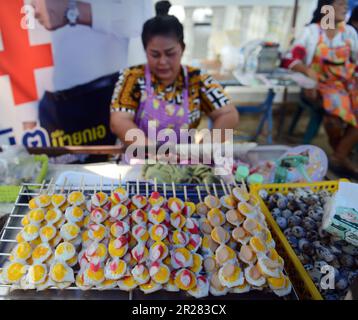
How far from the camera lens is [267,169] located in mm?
1940

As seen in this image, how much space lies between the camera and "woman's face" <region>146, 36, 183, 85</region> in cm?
228

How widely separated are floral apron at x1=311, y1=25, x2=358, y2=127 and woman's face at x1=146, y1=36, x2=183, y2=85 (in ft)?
4.12

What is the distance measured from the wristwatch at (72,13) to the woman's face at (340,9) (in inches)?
72.7

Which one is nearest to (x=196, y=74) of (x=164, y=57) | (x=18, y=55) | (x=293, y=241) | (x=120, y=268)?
(x=164, y=57)

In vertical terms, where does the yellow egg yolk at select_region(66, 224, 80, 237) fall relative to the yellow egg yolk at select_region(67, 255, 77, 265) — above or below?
above

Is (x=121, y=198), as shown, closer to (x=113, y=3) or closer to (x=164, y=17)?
(x=164, y=17)

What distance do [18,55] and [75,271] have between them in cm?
184

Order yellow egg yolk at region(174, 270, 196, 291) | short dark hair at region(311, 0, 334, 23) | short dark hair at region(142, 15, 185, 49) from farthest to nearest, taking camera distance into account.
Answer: short dark hair at region(311, 0, 334, 23), short dark hair at region(142, 15, 185, 49), yellow egg yolk at region(174, 270, 196, 291)

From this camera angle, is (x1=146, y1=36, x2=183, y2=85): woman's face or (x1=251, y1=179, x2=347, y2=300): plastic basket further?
(x1=146, y1=36, x2=183, y2=85): woman's face

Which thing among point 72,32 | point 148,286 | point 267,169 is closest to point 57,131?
point 72,32

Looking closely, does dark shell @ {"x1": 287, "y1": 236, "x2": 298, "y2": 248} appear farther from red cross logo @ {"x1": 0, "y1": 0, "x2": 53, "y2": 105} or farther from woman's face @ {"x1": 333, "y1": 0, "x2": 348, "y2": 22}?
red cross logo @ {"x1": 0, "y1": 0, "x2": 53, "y2": 105}

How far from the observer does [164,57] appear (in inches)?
90.6

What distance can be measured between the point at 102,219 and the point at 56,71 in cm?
168

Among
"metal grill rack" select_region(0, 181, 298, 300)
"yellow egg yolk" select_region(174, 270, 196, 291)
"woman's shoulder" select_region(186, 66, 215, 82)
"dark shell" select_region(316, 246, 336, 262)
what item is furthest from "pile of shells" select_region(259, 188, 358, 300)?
"woman's shoulder" select_region(186, 66, 215, 82)
